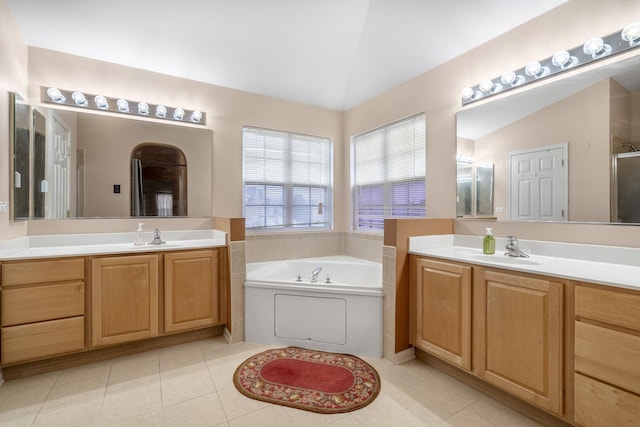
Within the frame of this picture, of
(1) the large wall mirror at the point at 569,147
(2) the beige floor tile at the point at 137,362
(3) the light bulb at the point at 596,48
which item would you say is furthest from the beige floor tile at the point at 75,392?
(3) the light bulb at the point at 596,48

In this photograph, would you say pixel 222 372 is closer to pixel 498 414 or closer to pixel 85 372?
pixel 85 372

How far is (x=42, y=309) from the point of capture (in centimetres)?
205

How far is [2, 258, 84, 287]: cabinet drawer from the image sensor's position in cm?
197

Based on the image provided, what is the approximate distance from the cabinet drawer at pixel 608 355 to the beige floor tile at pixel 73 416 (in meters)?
2.57

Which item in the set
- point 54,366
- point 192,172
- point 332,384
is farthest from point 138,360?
point 192,172

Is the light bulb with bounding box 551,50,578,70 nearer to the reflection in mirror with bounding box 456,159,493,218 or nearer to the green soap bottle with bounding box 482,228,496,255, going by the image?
the reflection in mirror with bounding box 456,159,493,218

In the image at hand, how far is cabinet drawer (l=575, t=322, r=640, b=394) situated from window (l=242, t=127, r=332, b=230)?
2.84 meters

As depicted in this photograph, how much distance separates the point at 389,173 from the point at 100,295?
298cm

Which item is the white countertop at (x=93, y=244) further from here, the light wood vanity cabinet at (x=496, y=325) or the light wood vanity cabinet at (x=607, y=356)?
the light wood vanity cabinet at (x=607, y=356)

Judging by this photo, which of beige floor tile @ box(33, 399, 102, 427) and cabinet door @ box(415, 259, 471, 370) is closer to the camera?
beige floor tile @ box(33, 399, 102, 427)

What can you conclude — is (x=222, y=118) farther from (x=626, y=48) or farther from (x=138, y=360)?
(x=626, y=48)

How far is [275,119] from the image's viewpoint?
3.56 meters

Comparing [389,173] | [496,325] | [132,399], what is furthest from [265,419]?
[389,173]

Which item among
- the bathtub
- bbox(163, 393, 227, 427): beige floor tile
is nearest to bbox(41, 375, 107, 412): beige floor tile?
bbox(163, 393, 227, 427): beige floor tile
